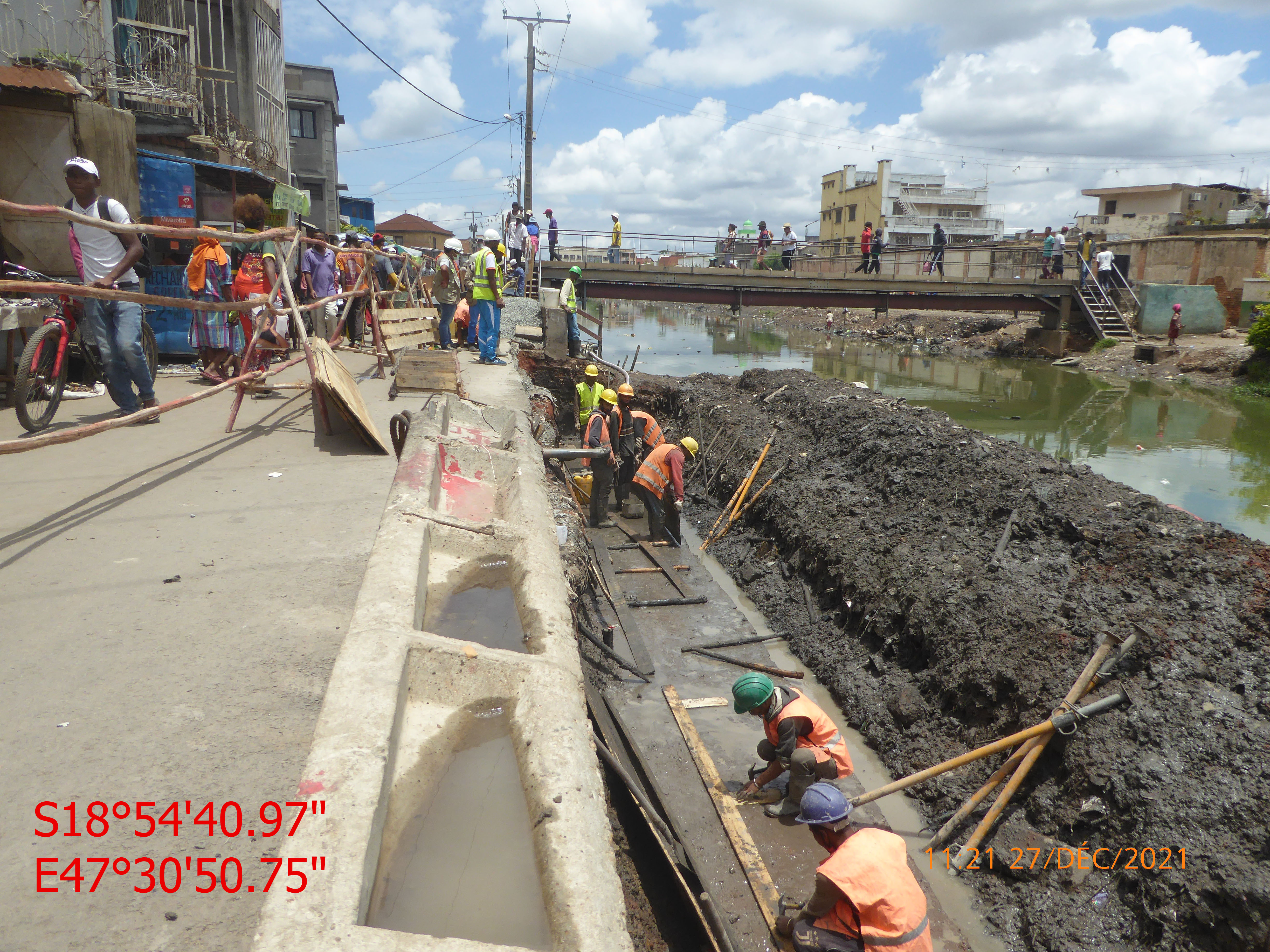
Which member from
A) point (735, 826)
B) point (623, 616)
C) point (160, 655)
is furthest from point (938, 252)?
point (160, 655)

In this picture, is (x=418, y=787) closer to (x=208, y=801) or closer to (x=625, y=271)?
(x=208, y=801)

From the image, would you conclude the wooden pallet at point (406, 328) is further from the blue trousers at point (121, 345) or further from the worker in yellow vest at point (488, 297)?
the blue trousers at point (121, 345)

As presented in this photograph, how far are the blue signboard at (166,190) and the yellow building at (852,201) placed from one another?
2081 inches

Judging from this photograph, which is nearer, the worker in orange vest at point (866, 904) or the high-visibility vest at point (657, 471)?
the worker in orange vest at point (866, 904)

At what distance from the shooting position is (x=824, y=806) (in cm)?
367

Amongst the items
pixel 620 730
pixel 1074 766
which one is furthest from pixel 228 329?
pixel 1074 766

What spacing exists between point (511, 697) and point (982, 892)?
3.45 meters

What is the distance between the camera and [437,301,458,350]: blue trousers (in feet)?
34.5

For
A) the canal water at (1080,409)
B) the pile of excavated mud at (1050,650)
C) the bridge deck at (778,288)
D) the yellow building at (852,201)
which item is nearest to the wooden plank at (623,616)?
the pile of excavated mud at (1050,650)

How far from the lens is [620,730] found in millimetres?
4559

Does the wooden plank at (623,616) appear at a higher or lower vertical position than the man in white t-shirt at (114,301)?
lower

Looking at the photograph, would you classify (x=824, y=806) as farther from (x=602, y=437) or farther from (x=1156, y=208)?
(x=1156, y=208)

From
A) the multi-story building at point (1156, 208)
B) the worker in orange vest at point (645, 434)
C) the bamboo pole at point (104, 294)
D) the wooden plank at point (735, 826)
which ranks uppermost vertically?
the multi-story building at point (1156, 208)

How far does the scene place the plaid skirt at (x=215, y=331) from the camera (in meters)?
6.98
